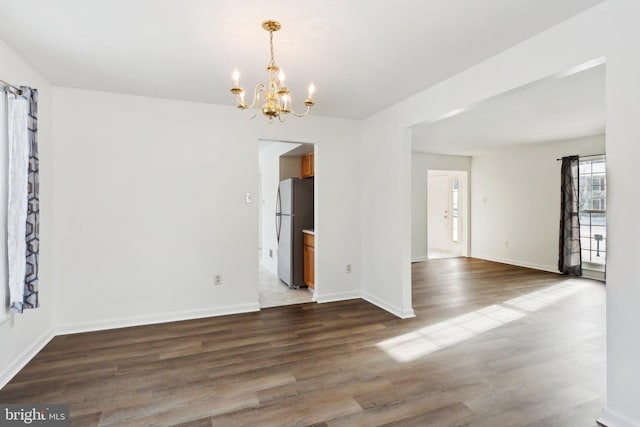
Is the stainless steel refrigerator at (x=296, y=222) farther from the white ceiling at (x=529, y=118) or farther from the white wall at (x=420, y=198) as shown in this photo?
the white wall at (x=420, y=198)

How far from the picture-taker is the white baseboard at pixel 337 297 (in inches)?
→ 173

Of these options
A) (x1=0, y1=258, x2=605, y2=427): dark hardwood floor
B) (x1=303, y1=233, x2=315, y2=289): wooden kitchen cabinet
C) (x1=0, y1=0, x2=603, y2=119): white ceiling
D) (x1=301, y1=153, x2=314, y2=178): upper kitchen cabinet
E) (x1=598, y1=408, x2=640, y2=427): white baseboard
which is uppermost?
(x1=0, y1=0, x2=603, y2=119): white ceiling

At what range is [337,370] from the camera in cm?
256

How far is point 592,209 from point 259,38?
257 inches

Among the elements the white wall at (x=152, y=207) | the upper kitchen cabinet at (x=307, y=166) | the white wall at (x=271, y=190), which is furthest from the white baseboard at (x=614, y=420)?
the white wall at (x=271, y=190)

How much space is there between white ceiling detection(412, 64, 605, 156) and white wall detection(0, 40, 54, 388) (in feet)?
12.4


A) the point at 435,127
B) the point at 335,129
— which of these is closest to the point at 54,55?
the point at 335,129

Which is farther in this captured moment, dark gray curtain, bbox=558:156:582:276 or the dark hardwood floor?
dark gray curtain, bbox=558:156:582:276

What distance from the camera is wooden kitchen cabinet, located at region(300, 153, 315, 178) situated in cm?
556

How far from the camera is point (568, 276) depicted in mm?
5887

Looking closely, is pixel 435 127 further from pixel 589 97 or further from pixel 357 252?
pixel 357 252

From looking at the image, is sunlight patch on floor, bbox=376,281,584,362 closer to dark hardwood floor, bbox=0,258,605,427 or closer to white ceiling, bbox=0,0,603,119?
dark hardwood floor, bbox=0,258,605,427

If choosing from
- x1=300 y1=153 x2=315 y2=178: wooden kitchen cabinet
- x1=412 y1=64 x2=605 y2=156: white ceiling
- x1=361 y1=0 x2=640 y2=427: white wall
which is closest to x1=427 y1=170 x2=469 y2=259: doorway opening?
x1=412 y1=64 x2=605 y2=156: white ceiling

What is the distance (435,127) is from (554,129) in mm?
1979
